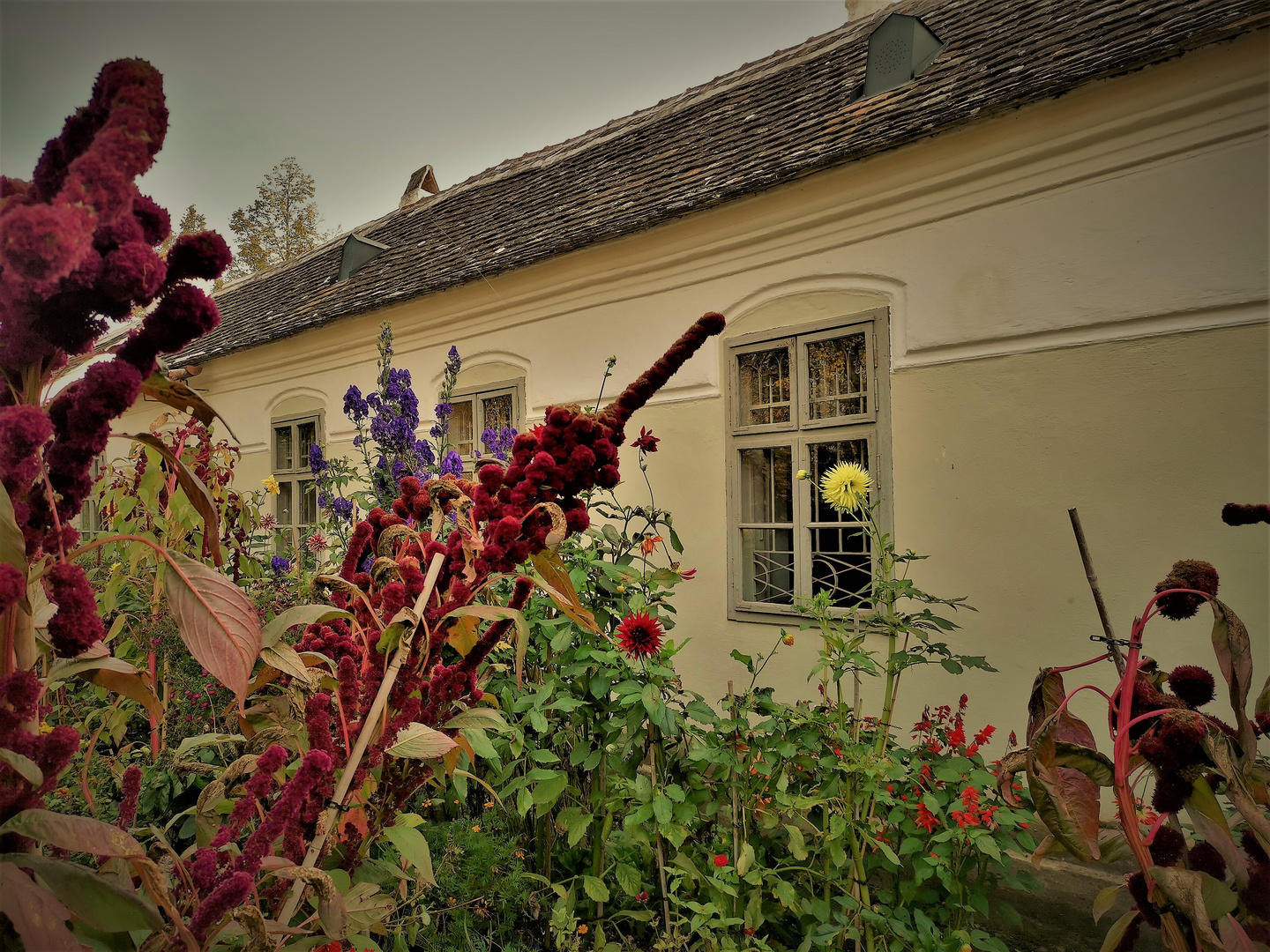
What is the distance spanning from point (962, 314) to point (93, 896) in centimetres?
434

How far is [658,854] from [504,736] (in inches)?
20.5

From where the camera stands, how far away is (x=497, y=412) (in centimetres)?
653

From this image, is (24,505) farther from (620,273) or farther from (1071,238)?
(620,273)

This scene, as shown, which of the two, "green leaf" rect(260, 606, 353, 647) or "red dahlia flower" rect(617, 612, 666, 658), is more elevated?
"green leaf" rect(260, 606, 353, 647)

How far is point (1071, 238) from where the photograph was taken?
144 inches

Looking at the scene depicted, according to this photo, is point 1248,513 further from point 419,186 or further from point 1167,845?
point 419,186

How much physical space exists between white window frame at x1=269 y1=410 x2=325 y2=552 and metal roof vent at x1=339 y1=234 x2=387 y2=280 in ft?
6.55

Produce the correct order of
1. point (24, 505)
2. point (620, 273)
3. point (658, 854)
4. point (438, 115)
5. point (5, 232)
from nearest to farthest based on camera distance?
point (5, 232)
point (24, 505)
point (658, 854)
point (438, 115)
point (620, 273)

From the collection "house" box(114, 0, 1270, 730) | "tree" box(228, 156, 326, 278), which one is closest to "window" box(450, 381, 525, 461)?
"house" box(114, 0, 1270, 730)

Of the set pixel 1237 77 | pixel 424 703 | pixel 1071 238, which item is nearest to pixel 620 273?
pixel 1071 238

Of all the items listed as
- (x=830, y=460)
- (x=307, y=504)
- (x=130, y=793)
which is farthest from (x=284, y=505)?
(x=130, y=793)

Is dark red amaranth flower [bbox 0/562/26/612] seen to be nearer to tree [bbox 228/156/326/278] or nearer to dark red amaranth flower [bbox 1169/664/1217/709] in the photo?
dark red amaranth flower [bbox 1169/664/1217/709]

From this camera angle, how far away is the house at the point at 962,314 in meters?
3.30

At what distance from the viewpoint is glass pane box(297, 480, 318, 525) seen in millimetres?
8562
